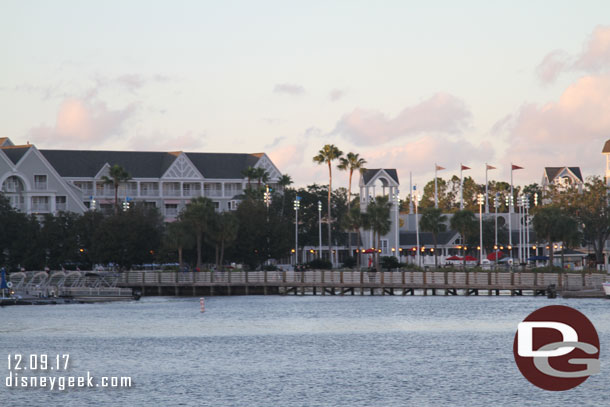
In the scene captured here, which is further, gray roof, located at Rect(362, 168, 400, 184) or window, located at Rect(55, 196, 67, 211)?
gray roof, located at Rect(362, 168, 400, 184)

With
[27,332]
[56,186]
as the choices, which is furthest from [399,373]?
[56,186]

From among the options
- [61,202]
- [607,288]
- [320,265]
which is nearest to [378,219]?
[320,265]

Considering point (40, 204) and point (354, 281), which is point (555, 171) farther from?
point (354, 281)

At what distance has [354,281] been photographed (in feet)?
303

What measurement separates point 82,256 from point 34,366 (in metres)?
63.9

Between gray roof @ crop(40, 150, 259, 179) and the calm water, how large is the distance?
221 ft

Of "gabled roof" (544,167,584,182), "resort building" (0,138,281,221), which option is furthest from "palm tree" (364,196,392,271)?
"gabled roof" (544,167,584,182)

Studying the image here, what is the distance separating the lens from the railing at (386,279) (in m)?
81.7

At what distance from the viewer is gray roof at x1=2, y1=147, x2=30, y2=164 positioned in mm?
131500

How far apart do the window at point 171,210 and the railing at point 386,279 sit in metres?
53.7

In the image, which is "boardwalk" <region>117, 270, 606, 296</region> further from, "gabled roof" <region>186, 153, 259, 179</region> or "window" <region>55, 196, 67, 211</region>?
"gabled roof" <region>186, 153, 259, 179</region>

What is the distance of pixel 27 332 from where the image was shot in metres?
61.1

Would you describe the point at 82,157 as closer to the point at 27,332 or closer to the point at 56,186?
the point at 56,186

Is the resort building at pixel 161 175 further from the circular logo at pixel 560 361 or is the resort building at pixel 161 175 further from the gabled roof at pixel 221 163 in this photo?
the circular logo at pixel 560 361
